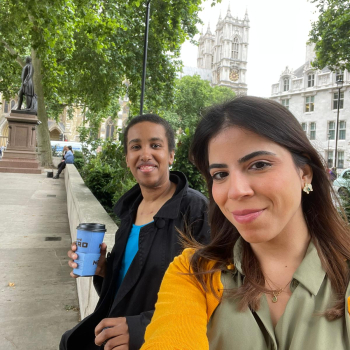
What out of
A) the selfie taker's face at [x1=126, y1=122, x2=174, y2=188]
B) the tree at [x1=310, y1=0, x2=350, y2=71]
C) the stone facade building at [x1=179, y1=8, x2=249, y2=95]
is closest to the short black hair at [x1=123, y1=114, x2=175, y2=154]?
the selfie taker's face at [x1=126, y1=122, x2=174, y2=188]

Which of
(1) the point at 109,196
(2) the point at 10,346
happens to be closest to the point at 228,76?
(1) the point at 109,196

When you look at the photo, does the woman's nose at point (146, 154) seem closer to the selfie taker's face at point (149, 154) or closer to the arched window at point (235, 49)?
the selfie taker's face at point (149, 154)

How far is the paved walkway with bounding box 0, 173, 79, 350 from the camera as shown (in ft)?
9.87

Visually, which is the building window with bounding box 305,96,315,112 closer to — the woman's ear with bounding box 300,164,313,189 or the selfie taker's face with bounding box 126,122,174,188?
the selfie taker's face with bounding box 126,122,174,188

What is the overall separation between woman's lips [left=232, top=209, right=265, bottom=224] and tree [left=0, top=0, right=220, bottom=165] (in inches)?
360

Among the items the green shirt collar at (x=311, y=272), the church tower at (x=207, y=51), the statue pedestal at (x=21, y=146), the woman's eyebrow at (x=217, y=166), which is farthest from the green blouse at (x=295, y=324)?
the church tower at (x=207, y=51)

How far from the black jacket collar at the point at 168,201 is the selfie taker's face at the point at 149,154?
0.29 ft

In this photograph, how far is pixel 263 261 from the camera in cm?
124

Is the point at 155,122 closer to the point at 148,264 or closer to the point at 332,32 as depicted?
the point at 148,264

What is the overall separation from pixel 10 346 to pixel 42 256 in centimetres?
228

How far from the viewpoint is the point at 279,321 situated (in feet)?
3.39

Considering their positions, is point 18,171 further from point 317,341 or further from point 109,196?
point 317,341

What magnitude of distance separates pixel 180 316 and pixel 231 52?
327 feet

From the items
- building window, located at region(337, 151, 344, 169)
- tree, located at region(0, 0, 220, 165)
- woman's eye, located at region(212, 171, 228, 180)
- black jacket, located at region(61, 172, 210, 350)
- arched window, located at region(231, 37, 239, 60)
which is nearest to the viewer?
woman's eye, located at region(212, 171, 228, 180)
